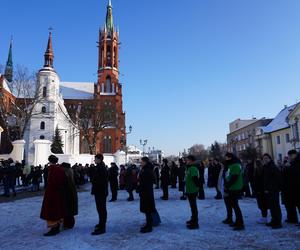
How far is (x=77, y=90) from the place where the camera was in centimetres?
7969

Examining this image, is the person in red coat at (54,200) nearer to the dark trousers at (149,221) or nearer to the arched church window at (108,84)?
the dark trousers at (149,221)

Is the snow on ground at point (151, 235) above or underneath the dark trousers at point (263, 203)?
underneath

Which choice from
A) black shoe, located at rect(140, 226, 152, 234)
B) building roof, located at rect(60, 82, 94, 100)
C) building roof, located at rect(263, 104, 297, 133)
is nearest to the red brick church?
building roof, located at rect(60, 82, 94, 100)

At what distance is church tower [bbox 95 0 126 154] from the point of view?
66.8 meters

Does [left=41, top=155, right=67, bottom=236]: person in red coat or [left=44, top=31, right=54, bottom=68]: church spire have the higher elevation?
[left=44, top=31, right=54, bottom=68]: church spire

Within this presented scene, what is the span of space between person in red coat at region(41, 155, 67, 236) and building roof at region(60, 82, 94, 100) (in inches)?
2706

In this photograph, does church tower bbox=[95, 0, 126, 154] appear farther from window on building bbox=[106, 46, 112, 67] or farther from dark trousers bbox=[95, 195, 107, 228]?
dark trousers bbox=[95, 195, 107, 228]

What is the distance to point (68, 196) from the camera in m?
7.74

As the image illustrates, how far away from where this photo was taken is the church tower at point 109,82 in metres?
66.8

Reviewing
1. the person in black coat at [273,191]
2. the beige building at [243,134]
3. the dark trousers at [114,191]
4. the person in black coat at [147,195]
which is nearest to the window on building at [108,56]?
the beige building at [243,134]

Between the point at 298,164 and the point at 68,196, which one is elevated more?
the point at 298,164

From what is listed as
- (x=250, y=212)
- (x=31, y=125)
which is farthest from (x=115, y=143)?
(x=250, y=212)

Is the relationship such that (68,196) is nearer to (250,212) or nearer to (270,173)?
(270,173)

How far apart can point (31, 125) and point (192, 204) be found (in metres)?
47.4
